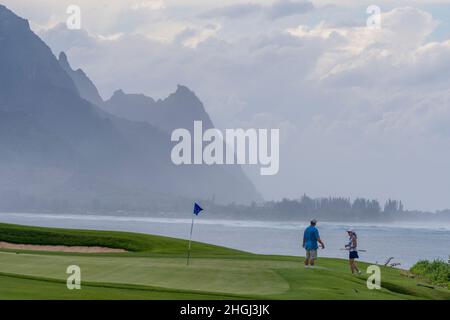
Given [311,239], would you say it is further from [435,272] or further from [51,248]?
[51,248]

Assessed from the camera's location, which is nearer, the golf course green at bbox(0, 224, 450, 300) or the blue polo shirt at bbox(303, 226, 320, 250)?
the golf course green at bbox(0, 224, 450, 300)

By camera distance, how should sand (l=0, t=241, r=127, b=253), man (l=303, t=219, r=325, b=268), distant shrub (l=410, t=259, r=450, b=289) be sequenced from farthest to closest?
sand (l=0, t=241, r=127, b=253), distant shrub (l=410, t=259, r=450, b=289), man (l=303, t=219, r=325, b=268)

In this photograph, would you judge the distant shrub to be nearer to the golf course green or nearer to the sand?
the golf course green

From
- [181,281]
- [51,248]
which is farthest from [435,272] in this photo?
[51,248]

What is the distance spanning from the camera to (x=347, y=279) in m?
32.4

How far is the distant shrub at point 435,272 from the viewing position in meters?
45.3

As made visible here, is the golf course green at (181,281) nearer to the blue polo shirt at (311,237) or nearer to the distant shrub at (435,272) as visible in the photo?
the blue polo shirt at (311,237)

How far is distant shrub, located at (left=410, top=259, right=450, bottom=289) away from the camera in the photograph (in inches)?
1784

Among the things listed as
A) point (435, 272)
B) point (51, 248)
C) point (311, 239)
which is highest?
point (311, 239)

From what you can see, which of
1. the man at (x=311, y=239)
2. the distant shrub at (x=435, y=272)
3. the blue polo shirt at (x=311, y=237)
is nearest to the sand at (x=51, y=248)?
the distant shrub at (x=435, y=272)

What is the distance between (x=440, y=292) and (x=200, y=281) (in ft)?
36.8

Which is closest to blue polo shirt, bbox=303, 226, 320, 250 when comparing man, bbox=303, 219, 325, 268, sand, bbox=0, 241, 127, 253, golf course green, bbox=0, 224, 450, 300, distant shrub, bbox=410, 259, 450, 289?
man, bbox=303, 219, 325, 268

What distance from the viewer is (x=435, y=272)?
48250mm
